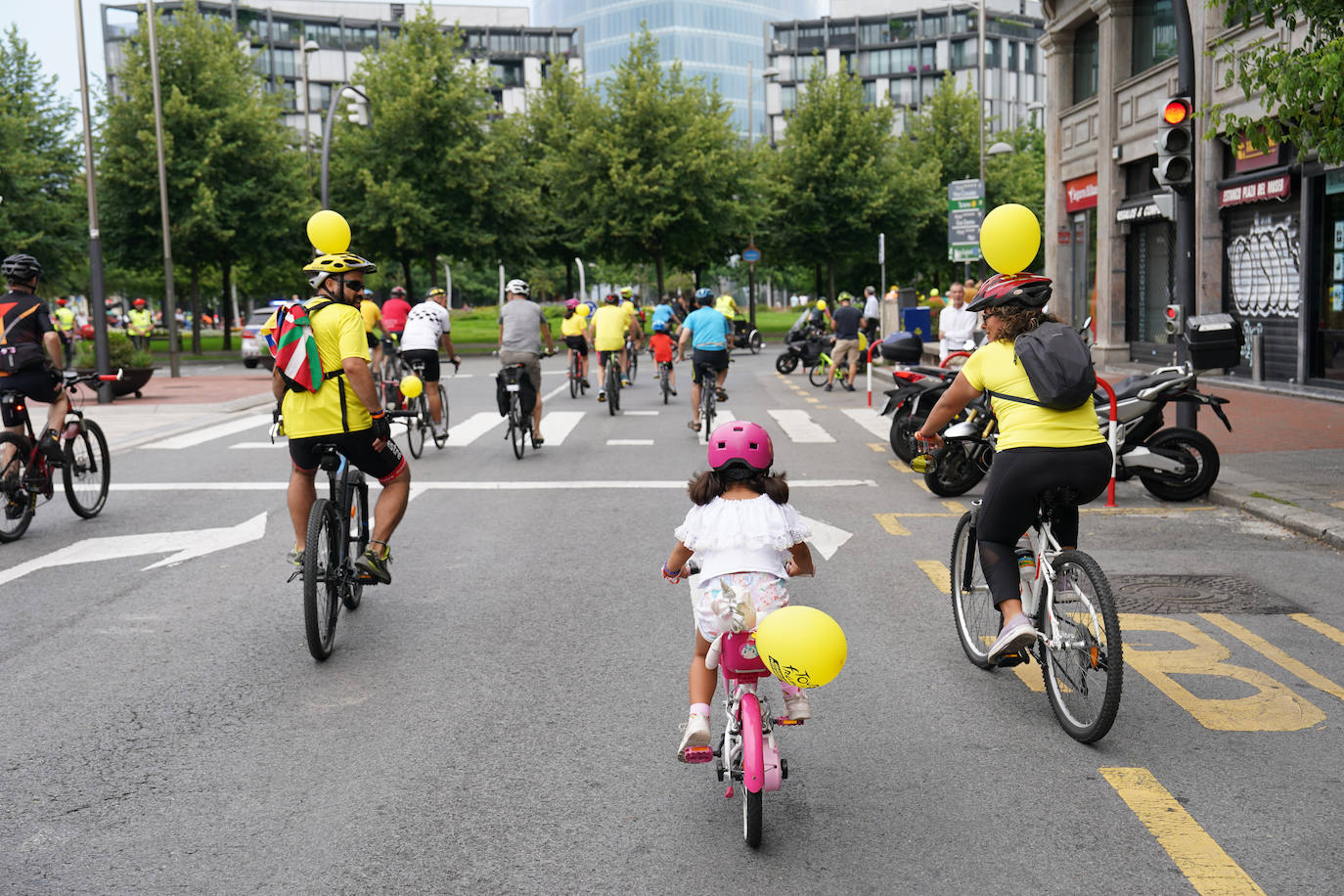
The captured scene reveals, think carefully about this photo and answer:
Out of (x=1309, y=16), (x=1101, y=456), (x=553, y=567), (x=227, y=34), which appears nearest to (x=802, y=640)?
(x=1101, y=456)

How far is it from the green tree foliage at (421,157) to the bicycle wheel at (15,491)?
105 feet

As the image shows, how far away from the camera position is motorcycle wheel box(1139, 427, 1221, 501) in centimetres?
1046

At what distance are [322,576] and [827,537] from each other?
13.1 ft

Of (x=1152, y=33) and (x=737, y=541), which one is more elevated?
(x=1152, y=33)

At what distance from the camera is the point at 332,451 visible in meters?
6.50

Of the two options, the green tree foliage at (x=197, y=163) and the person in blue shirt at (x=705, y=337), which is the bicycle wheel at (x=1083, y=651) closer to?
the person in blue shirt at (x=705, y=337)

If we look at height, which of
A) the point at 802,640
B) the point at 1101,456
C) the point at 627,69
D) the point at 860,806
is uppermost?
the point at 627,69

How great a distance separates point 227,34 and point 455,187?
8.14 meters

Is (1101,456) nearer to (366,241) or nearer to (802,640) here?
(802,640)

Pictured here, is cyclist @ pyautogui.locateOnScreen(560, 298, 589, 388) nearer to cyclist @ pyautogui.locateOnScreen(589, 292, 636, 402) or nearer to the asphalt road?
cyclist @ pyautogui.locateOnScreen(589, 292, 636, 402)

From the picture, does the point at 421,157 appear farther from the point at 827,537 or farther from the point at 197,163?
the point at 827,537

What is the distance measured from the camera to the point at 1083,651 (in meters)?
4.69

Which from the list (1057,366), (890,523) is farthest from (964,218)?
(1057,366)

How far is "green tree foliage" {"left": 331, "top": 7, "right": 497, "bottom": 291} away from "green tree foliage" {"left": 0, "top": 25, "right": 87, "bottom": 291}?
7.72 meters
